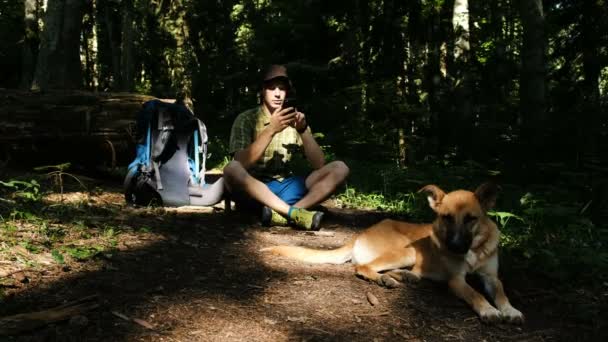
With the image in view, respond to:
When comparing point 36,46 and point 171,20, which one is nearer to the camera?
point 171,20

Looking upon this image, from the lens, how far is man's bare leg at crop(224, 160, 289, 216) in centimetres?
535

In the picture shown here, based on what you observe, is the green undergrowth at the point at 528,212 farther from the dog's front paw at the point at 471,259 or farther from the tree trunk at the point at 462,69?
the tree trunk at the point at 462,69

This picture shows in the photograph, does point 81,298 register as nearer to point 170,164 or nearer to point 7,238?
point 7,238

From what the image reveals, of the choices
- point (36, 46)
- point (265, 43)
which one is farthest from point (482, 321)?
point (36, 46)

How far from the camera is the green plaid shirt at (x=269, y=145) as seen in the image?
5.66 m

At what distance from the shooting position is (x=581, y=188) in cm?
650

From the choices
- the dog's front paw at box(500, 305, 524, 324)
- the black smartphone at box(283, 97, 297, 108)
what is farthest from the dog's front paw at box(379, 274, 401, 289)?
the black smartphone at box(283, 97, 297, 108)

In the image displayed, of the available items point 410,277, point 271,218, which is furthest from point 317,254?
point 271,218

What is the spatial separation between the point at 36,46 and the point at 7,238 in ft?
51.1

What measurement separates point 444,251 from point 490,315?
26.8 inches

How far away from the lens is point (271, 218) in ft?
17.8

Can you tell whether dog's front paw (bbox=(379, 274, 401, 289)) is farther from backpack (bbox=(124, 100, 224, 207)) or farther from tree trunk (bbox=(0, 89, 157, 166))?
tree trunk (bbox=(0, 89, 157, 166))

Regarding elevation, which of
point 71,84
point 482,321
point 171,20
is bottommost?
point 482,321

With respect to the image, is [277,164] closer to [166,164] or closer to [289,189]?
[289,189]
